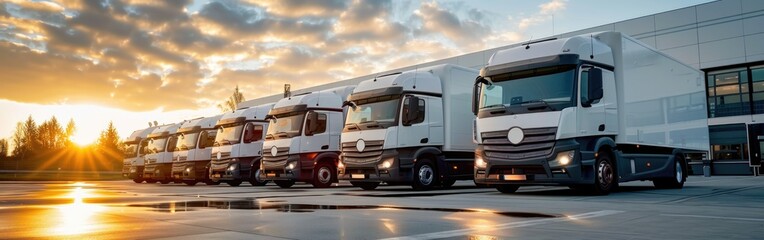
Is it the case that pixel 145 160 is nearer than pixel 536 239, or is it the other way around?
pixel 536 239

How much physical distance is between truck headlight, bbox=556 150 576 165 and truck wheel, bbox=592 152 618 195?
0.72 m

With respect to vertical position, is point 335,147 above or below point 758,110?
below

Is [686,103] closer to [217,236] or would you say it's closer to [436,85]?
[436,85]

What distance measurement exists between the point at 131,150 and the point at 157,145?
4.37m

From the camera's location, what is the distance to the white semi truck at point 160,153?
27312 mm

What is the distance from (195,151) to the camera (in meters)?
24.7

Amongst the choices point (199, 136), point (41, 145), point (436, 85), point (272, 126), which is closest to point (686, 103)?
point (436, 85)

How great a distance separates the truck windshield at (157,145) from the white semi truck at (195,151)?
2429 millimetres

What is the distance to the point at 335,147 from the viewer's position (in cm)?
1767

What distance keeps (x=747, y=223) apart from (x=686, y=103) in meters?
10.5

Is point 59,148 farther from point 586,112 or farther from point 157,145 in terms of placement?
point 586,112

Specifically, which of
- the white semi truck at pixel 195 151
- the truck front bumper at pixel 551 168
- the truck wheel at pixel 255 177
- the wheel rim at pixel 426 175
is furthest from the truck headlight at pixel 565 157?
the white semi truck at pixel 195 151

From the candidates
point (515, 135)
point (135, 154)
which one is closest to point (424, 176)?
point (515, 135)

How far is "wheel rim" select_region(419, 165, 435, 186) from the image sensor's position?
14234 mm
